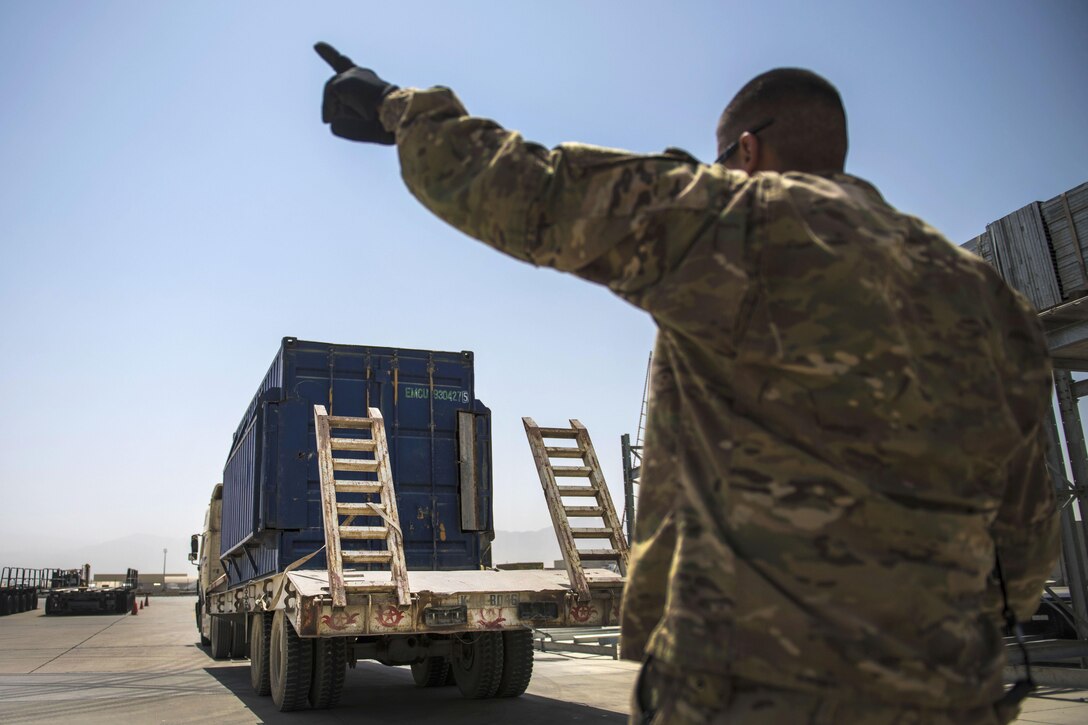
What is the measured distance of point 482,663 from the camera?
9.27 metres

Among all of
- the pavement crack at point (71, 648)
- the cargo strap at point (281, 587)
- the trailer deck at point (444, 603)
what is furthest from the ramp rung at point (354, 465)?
the pavement crack at point (71, 648)

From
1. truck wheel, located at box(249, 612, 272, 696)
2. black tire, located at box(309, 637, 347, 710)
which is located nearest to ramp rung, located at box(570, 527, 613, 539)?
black tire, located at box(309, 637, 347, 710)

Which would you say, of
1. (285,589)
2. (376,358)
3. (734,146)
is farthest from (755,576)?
(376,358)

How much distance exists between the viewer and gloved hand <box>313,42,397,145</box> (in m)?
1.94

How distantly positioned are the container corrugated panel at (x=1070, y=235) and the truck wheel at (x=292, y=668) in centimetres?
911

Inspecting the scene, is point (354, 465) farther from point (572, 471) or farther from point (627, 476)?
point (627, 476)

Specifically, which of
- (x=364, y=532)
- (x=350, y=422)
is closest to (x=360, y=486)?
(x=364, y=532)

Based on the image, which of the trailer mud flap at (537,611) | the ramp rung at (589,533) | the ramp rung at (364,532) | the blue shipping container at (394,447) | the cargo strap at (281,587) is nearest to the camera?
the ramp rung at (364,532)

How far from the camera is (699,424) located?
62.7 inches

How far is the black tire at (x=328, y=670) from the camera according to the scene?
8047mm

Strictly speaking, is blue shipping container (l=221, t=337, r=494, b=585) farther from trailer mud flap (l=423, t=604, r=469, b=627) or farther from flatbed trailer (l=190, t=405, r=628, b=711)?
trailer mud flap (l=423, t=604, r=469, b=627)

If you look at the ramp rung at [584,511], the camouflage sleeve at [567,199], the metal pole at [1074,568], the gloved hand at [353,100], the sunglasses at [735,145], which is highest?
the gloved hand at [353,100]

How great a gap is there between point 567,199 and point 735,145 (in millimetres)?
485

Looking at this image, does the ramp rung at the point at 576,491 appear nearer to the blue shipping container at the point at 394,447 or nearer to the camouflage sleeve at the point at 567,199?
the blue shipping container at the point at 394,447
